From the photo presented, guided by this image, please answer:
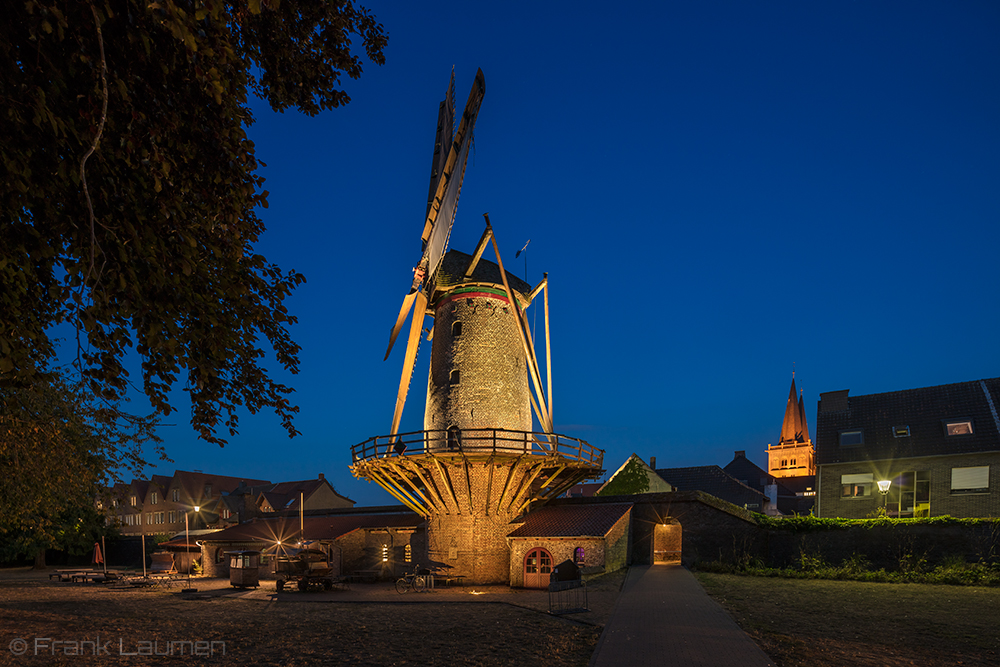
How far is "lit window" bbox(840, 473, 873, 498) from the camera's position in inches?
1150

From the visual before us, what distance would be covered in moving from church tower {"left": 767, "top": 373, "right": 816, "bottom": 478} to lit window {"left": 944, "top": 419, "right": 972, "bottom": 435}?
218ft

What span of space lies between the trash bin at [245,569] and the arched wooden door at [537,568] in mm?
10924

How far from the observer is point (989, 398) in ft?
93.2

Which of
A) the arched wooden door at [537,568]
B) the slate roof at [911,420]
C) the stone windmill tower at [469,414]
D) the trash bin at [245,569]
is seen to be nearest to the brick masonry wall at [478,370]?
the stone windmill tower at [469,414]

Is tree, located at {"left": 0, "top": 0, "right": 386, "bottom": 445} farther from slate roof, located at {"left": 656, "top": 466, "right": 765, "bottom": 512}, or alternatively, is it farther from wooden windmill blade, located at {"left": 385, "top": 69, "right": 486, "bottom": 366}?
slate roof, located at {"left": 656, "top": 466, "right": 765, "bottom": 512}

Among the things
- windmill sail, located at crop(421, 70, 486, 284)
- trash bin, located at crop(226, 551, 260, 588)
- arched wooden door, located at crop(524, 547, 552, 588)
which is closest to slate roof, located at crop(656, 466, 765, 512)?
arched wooden door, located at crop(524, 547, 552, 588)

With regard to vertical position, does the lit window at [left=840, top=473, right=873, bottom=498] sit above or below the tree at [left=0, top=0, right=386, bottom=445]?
below

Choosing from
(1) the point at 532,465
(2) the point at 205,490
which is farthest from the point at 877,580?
(2) the point at 205,490

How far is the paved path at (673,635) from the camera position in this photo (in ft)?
30.3

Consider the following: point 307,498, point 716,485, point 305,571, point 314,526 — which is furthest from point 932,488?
point 307,498

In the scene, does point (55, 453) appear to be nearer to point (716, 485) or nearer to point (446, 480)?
point (446, 480)

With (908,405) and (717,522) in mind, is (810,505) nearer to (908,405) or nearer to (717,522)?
(908,405)

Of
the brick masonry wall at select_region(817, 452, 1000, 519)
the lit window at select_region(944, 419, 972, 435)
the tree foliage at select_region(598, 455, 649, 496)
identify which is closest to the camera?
the brick masonry wall at select_region(817, 452, 1000, 519)

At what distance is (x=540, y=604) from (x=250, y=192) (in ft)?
46.6
